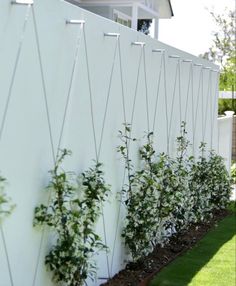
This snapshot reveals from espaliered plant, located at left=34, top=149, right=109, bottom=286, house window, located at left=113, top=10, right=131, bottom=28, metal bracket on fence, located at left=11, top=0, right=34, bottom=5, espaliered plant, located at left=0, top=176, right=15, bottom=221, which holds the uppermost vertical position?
house window, located at left=113, top=10, right=131, bottom=28

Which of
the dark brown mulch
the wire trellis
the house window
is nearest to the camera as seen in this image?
the wire trellis

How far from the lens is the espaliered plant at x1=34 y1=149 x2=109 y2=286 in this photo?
474cm

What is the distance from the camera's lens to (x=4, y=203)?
158 inches

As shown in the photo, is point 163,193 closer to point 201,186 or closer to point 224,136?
point 201,186

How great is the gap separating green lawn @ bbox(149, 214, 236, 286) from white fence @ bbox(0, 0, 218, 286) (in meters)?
0.59

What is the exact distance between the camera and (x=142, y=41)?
7277 millimetres

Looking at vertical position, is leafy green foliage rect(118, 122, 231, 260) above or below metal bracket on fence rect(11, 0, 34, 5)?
below

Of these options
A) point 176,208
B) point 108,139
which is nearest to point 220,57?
point 176,208

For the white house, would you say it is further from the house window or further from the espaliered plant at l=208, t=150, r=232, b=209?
the espaliered plant at l=208, t=150, r=232, b=209

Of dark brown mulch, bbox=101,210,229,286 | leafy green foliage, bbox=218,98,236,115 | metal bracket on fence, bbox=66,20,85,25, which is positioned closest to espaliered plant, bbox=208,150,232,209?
dark brown mulch, bbox=101,210,229,286

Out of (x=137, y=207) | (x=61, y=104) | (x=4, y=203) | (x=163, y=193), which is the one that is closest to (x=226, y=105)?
(x=163, y=193)

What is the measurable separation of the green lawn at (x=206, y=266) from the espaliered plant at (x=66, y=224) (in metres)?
1.58

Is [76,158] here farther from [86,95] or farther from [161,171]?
[161,171]

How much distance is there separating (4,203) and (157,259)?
382 cm
